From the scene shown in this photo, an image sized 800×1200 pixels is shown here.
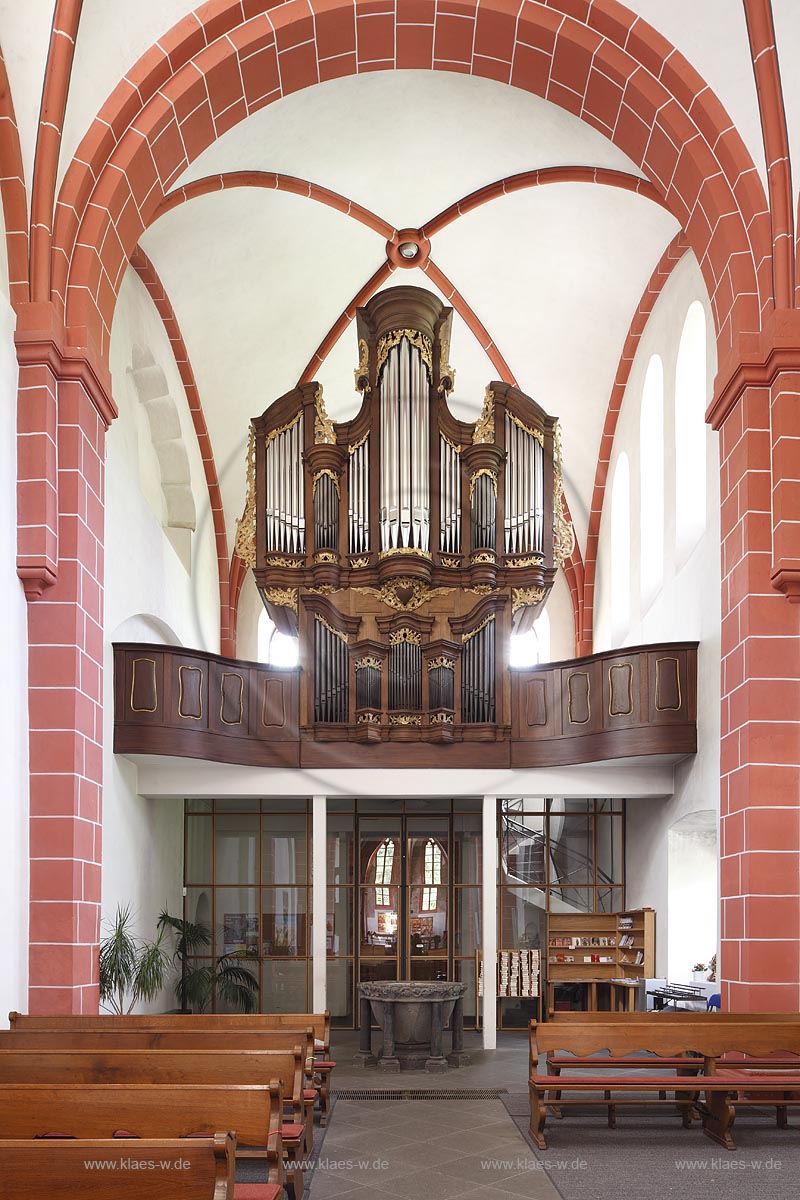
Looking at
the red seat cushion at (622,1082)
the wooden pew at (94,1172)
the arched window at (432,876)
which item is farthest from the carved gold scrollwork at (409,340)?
the wooden pew at (94,1172)

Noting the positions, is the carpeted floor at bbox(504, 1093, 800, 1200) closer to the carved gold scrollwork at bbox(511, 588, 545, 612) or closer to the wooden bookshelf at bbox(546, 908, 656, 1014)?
the carved gold scrollwork at bbox(511, 588, 545, 612)

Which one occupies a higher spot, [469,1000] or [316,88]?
[316,88]

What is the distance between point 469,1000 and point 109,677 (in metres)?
7.75

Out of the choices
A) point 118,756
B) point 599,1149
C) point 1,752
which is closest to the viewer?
point 599,1149

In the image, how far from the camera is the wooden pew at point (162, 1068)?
6930 mm

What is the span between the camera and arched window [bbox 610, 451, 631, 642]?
19484 millimetres

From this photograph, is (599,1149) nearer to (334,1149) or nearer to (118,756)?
(334,1149)

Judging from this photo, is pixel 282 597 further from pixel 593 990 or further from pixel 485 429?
pixel 593 990

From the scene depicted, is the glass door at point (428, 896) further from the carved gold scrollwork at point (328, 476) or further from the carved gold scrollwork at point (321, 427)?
the carved gold scrollwork at point (321, 427)

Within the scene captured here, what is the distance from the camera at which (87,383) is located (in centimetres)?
1135

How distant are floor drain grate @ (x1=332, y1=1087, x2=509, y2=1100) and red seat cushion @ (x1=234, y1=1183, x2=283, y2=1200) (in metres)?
5.81

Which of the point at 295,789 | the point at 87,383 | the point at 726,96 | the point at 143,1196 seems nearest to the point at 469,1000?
the point at 295,789

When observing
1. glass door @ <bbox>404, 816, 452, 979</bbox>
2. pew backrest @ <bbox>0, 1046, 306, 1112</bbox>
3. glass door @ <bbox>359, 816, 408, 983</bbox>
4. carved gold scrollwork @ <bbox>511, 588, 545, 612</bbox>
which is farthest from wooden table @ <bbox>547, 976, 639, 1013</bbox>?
pew backrest @ <bbox>0, 1046, 306, 1112</bbox>

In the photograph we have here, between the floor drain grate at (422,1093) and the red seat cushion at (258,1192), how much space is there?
5.81m
